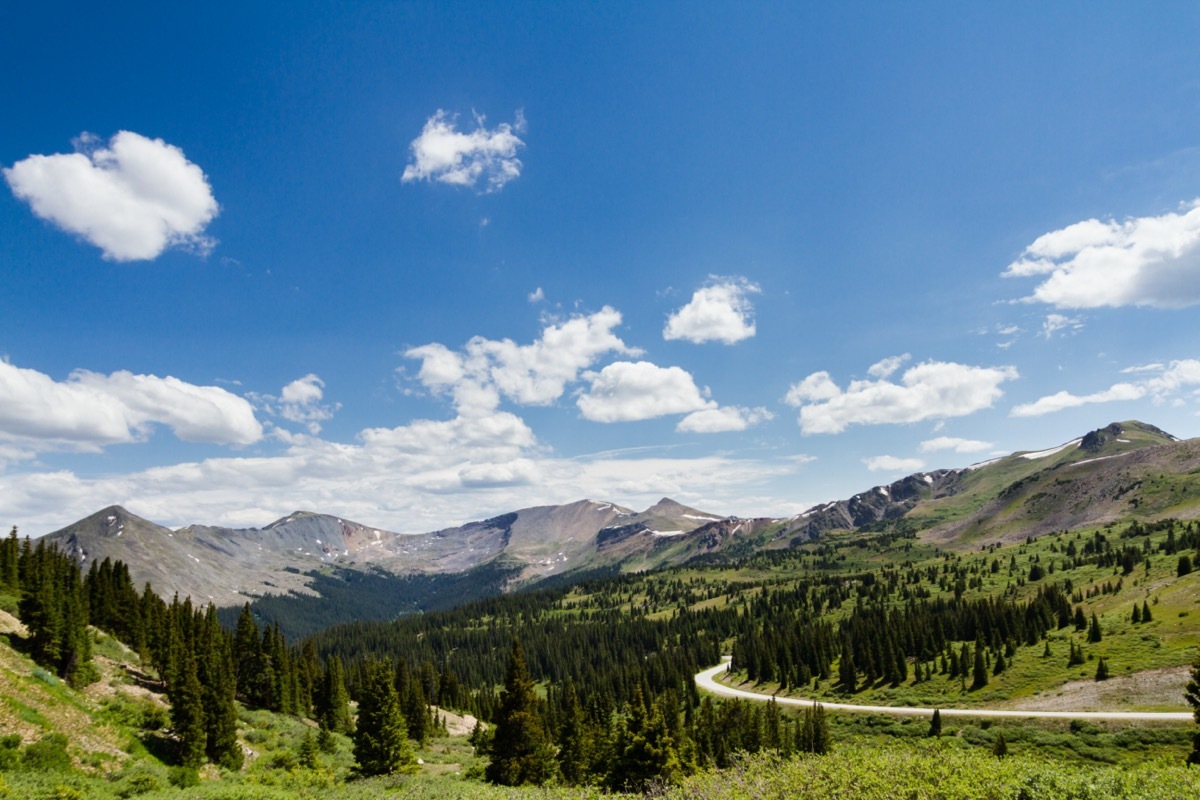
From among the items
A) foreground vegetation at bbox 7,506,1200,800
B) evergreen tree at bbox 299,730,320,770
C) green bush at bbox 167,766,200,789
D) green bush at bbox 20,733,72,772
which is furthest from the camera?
evergreen tree at bbox 299,730,320,770

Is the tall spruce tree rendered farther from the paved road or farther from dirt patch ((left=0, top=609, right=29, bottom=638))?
dirt patch ((left=0, top=609, right=29, bottom=638))

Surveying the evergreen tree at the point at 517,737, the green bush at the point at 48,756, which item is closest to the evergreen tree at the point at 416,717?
the evergreen tree at the point at 517,737

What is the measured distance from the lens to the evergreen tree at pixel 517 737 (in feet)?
189

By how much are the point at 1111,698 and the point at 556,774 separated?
87645 millimetres

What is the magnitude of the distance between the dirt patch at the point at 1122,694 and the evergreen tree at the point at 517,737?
87482mm

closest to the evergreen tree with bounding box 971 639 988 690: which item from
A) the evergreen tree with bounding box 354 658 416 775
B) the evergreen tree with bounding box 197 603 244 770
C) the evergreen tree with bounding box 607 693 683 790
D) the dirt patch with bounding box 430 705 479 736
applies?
the evergreen tree with bounding box 607 693 683 790

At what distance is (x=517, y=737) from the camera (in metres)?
→ 58.7

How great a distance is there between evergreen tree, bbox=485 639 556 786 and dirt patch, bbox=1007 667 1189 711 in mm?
87482

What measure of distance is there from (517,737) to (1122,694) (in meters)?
96.0

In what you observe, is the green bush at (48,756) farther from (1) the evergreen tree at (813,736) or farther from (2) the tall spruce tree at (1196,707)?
(2) the tall spruce tree at (1196,707)

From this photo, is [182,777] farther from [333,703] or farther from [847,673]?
[847,673]

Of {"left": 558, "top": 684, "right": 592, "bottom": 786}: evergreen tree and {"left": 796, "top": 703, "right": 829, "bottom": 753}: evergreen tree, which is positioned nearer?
{"left": 558, "top": 684, "right": 592, "bottom": 786}: evergreen tree

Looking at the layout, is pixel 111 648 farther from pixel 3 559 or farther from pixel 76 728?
pixel 76 728

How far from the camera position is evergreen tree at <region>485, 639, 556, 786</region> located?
189 feet
